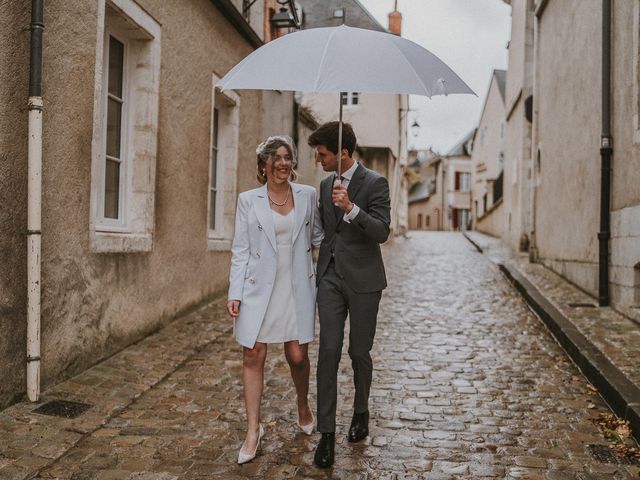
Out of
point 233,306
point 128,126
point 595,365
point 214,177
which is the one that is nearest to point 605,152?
point 595,365

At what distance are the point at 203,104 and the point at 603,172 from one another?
16.3 feet

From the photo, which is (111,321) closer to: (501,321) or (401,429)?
(401,429)

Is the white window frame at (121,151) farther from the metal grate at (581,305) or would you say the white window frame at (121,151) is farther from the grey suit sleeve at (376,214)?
the metal grate at (581,305)

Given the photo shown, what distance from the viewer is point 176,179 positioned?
288 inches

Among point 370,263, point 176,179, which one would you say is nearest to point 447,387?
point 370,263

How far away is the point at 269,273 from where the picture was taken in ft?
12.5

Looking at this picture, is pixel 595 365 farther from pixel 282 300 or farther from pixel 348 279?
pixel 282 300

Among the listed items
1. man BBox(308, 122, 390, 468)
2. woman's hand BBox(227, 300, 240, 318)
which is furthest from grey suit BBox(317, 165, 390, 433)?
woman's hand BBox(227, 300, 240, 318)

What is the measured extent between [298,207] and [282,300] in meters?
0.55

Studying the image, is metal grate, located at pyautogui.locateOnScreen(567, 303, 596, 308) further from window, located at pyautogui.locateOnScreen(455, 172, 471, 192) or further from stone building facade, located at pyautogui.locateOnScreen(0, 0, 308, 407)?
window, located at pyautogui.locateOnScreen(455, 172, 471, 192)

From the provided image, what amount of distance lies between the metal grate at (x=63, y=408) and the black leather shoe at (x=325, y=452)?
1720 mm

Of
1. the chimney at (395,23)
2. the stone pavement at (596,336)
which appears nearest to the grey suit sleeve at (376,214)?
the stone pavement at (596,336)

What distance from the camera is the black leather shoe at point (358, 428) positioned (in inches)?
161

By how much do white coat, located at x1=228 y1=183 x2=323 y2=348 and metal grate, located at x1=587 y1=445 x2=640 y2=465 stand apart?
1.79 metres
